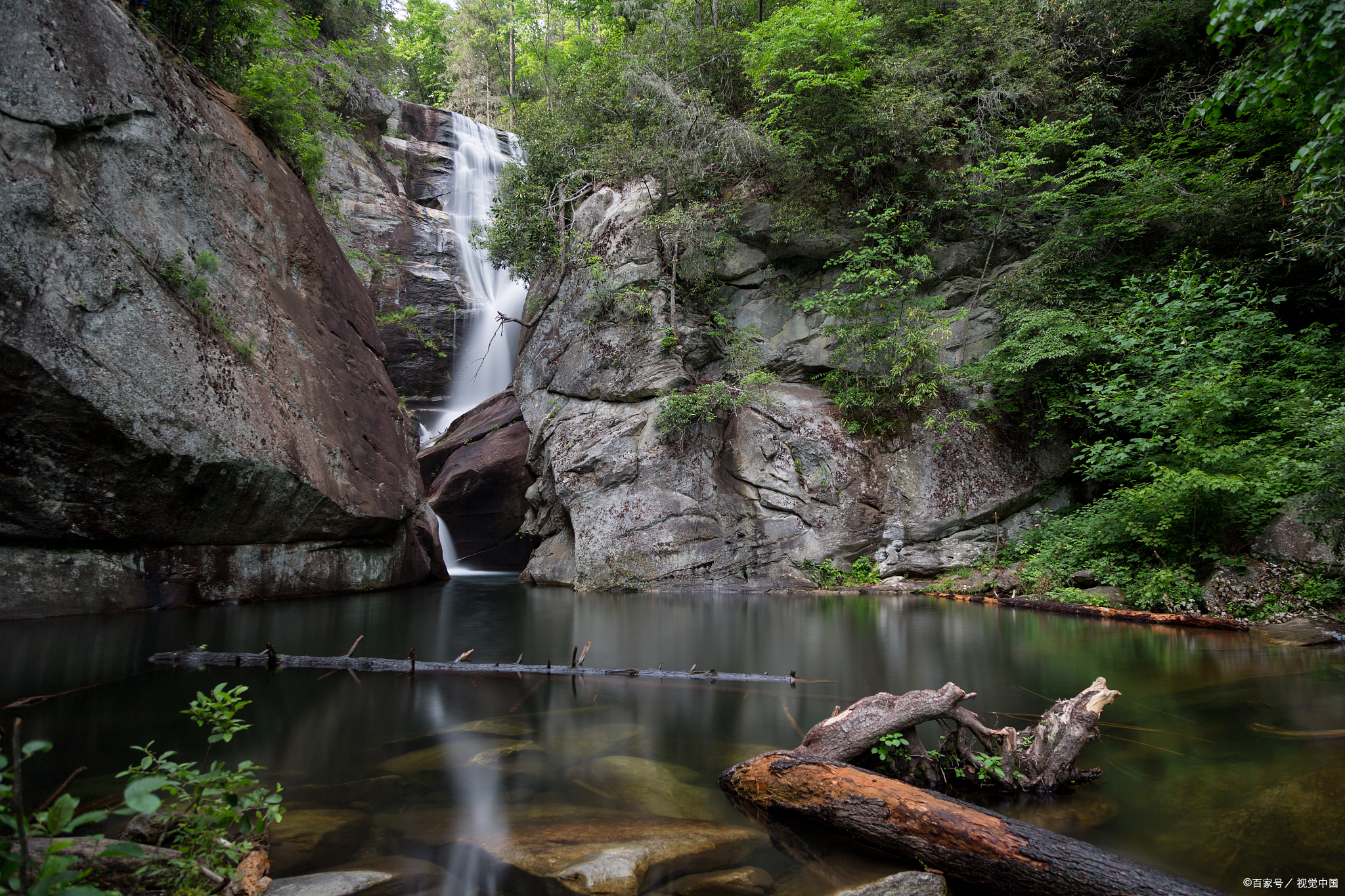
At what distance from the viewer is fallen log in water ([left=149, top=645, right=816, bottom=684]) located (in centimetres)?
662

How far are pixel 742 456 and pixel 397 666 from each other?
11363 millimetres

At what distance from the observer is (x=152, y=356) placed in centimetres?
984

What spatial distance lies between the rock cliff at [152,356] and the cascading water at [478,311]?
30.3 feet

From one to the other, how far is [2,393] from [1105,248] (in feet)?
69.8

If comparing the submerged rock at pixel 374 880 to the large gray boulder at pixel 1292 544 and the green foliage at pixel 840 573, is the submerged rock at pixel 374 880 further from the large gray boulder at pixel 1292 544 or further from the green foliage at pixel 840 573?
the green foliage at pixel 840 573

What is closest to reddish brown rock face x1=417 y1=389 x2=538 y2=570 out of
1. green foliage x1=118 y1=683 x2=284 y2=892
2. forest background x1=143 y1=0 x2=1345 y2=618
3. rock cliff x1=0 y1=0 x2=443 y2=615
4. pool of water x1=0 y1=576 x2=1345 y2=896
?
rock cliff x1=0 y1=0 x2=443 y2=615

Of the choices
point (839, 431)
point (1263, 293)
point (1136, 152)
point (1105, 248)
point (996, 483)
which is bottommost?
point (996, 483)

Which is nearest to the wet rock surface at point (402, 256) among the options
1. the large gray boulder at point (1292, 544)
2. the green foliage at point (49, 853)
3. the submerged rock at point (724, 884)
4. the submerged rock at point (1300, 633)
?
the green foliage at point (49, 853)

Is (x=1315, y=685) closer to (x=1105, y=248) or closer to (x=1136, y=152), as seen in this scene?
(x=1105, y=248)

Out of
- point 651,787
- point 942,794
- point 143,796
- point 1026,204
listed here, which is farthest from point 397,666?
point 1026,204

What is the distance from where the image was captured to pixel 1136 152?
1591cm

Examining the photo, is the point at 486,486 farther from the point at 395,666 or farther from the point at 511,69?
the point at 511,69

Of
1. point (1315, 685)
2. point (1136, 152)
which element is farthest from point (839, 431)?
point (1315, 685)

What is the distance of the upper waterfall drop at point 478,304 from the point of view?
23844mm
